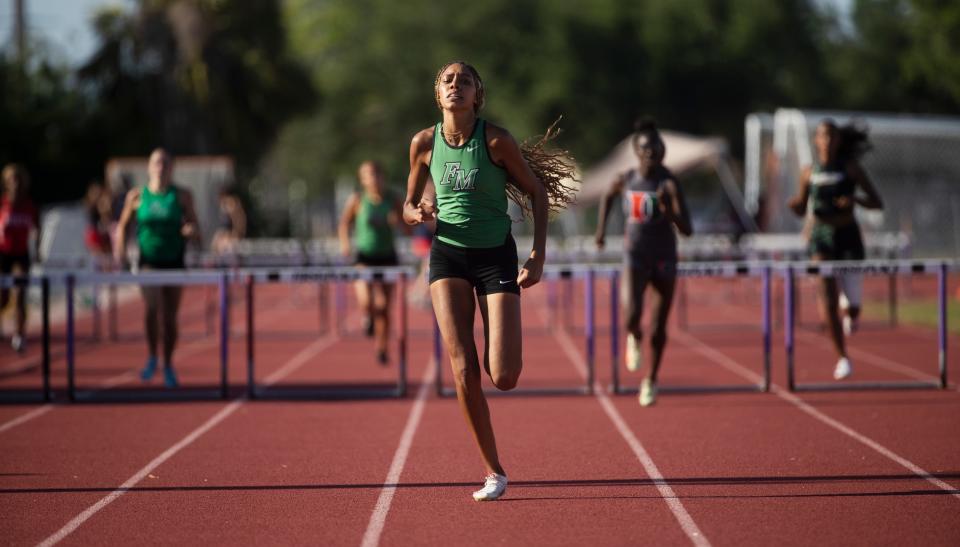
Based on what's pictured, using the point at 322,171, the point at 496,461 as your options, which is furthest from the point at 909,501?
the point at 322,171

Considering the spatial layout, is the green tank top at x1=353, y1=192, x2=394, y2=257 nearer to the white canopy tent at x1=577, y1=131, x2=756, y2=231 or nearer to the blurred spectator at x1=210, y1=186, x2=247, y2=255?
the blurred spectator at x1=210, y1=186, x2=247, y2=255

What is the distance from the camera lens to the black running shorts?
6.52 metres

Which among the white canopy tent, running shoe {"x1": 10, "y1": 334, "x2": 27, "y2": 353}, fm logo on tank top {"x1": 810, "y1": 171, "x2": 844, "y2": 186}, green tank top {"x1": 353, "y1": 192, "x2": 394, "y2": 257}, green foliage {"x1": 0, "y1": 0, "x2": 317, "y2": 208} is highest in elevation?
green foliage {"x1": 0, "y1": 0, "x2": 317, "y2": 208}

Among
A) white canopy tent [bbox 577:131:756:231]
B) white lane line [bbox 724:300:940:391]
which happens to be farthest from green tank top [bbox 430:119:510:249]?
white canopy tent [bbox 577:131:756:231]

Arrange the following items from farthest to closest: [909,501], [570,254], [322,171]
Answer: [322,171], [570,254], [909,501]

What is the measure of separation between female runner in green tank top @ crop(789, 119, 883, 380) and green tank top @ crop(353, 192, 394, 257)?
13.1ft

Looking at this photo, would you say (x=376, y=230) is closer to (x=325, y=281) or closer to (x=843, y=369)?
(x=325, y=281)

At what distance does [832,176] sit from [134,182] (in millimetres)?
21322

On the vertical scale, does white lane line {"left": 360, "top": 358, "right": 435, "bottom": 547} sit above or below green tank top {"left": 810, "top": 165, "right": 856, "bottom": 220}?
below

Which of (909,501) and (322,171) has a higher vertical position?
(322,171)

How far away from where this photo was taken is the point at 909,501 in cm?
656

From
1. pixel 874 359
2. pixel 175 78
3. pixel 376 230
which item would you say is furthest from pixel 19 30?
pixel 874 359

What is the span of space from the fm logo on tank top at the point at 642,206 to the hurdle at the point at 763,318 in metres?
0.83

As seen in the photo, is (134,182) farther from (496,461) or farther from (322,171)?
(322,171)
